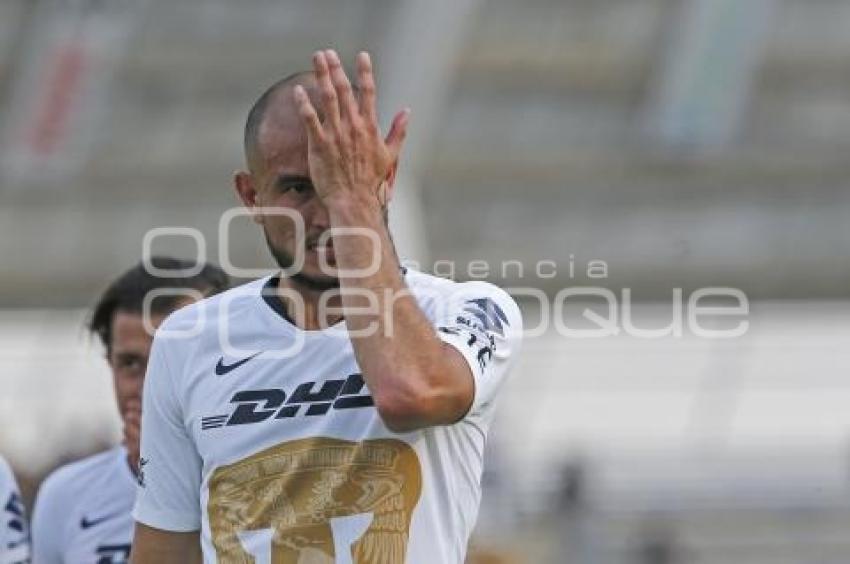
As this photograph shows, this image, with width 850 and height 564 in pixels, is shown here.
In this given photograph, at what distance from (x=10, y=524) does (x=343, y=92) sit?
2320mm

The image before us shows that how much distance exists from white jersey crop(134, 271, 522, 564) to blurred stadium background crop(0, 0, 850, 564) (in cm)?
1199

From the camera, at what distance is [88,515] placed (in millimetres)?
7078

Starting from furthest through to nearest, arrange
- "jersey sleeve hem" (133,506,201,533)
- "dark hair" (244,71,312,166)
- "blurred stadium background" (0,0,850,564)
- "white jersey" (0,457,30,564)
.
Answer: "blurred stadium background" (0,0,850,564)
"white jersey" (0,457,30,564)
"jersey sleeve hem" (133,506,201,533)
"dark hair" (244,71,312,166)

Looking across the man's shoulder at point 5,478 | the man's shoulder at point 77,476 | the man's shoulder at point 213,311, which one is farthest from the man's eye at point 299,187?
the man's shoulder at point 77,476

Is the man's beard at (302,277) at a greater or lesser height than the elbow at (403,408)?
greater

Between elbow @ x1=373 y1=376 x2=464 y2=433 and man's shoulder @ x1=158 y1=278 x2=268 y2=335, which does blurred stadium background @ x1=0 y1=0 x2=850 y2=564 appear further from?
elbow @ x1=373 y1=376 x2=464 y2=433

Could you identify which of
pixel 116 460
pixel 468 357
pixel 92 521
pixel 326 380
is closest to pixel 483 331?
pixel 468 357

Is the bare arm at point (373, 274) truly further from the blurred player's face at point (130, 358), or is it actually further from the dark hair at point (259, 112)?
the blurred player's face at point (130, 358)

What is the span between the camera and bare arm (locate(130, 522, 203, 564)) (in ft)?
15.5

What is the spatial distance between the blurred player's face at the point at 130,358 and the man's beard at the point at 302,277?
7.42 feet

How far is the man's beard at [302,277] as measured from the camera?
4.40 meters

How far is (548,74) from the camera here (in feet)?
A: 96.2

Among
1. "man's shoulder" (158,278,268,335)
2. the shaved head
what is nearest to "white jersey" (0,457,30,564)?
"man's shoulder" (158,278,268,335)

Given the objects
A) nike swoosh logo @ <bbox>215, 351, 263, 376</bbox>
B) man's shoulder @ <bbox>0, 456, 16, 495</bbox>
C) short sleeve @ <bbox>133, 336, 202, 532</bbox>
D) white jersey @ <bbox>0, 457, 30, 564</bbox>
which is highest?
nike swoosh logo @ <bbox>215, 351, 263, 376</bbox>
